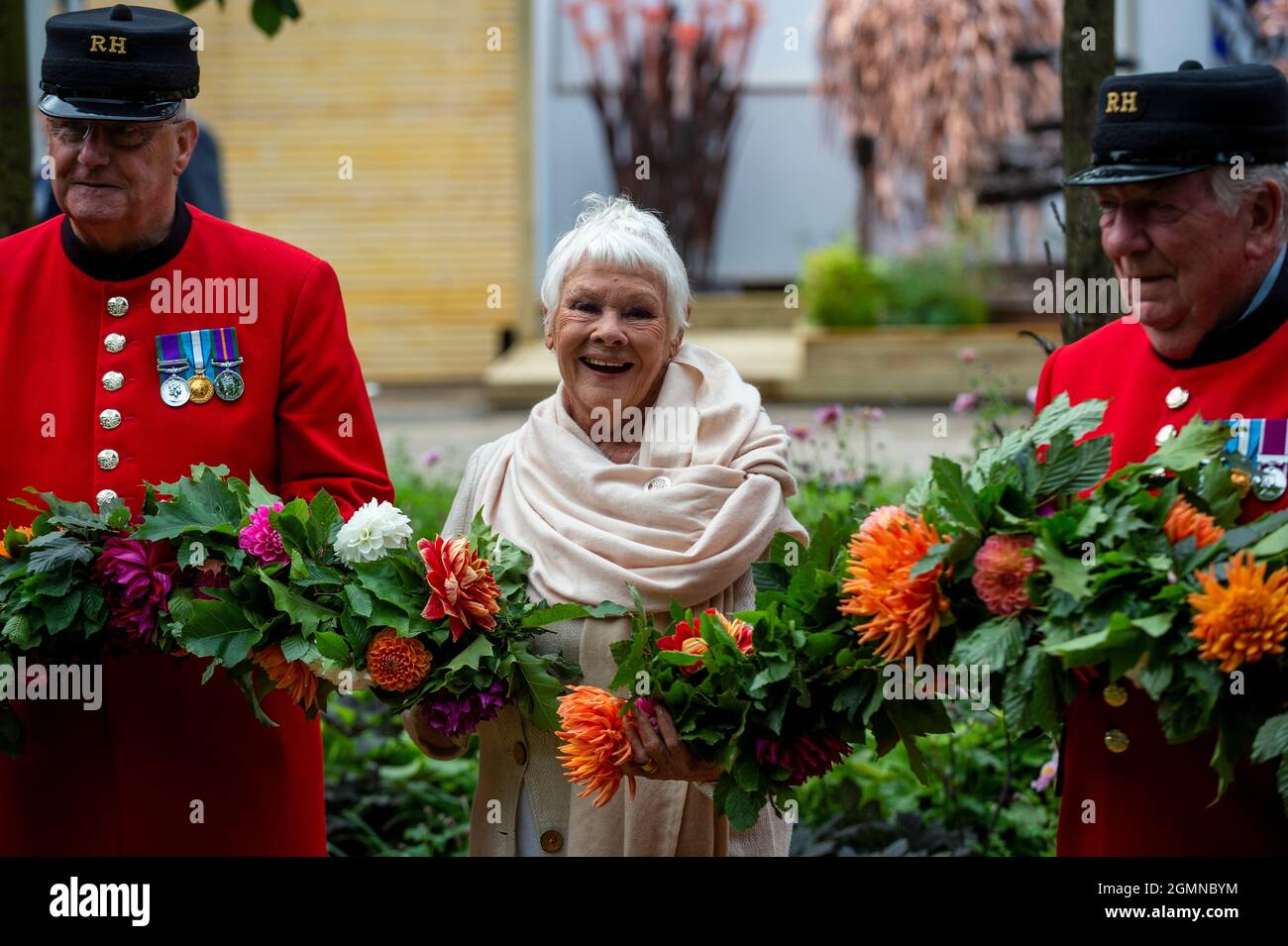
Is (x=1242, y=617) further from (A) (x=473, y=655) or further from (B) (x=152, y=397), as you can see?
(B) (x=152, y=397)

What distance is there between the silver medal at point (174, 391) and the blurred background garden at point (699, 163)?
300 inches

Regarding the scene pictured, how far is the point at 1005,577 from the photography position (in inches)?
99.6

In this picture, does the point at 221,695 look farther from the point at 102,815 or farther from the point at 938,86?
the point at 938,86

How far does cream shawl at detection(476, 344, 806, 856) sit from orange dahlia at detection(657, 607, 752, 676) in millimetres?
204

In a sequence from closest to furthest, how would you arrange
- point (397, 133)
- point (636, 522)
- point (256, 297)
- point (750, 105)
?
point (636, 522) → point (256, 297) → point (397, 133) → point (750, 105)

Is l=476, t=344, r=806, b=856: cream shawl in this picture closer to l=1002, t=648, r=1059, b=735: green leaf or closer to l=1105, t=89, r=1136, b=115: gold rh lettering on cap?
l=1002, t=648, r=1059, b=735: green leaf

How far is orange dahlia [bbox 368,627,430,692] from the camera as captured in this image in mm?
2854

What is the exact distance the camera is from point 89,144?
3.15m

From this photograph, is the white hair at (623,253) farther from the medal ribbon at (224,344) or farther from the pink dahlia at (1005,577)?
the pink dahlia at (1005,577)

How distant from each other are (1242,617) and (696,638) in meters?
0.90

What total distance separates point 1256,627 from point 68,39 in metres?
2.38

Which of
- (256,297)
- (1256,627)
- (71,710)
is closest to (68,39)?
(256,297)

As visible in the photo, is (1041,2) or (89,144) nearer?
(89,144)

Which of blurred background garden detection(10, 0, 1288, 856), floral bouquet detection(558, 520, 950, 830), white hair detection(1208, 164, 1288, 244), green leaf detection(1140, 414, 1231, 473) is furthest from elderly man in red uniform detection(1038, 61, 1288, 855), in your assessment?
blurred background garden detection(10, 0, 1288, 856)
